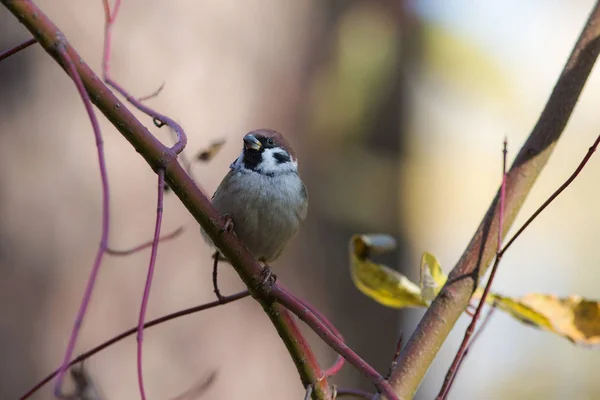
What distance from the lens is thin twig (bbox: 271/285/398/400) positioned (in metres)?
0.87

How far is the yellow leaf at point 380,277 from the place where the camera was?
1229 mm

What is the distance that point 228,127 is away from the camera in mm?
2732

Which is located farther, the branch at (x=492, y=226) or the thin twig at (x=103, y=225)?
the branch at (x=492, y=226)

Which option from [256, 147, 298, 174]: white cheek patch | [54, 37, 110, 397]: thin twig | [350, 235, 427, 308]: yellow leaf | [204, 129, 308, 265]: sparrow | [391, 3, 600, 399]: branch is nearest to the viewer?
[54, 37, 110, 397]: thin twig

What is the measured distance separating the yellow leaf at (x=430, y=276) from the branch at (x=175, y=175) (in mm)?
255

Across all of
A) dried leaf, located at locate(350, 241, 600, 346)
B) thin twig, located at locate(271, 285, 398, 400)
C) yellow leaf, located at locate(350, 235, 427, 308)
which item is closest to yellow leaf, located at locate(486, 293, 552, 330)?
dried leaf, located at locate(350, 241, 600, 346)

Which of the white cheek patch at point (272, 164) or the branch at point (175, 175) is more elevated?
the branch at point (175, 175)

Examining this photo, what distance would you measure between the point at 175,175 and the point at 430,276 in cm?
51

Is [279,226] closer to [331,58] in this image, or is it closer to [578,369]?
[331,58]

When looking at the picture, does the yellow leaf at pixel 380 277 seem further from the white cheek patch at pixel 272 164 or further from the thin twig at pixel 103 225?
the white cheek patch at pixel 272 164

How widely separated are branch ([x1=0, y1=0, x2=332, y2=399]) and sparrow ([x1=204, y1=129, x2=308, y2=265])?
2.62 ft

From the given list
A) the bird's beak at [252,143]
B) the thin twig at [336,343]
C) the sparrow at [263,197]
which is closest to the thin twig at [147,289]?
the thin twig at [336,343]

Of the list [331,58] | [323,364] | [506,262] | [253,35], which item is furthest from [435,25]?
[506,262]

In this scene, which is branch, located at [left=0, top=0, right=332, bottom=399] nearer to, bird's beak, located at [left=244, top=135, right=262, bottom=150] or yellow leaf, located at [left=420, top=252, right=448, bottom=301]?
yellow leaf, located at [left=420, top=252, right=448, bottom=301]
